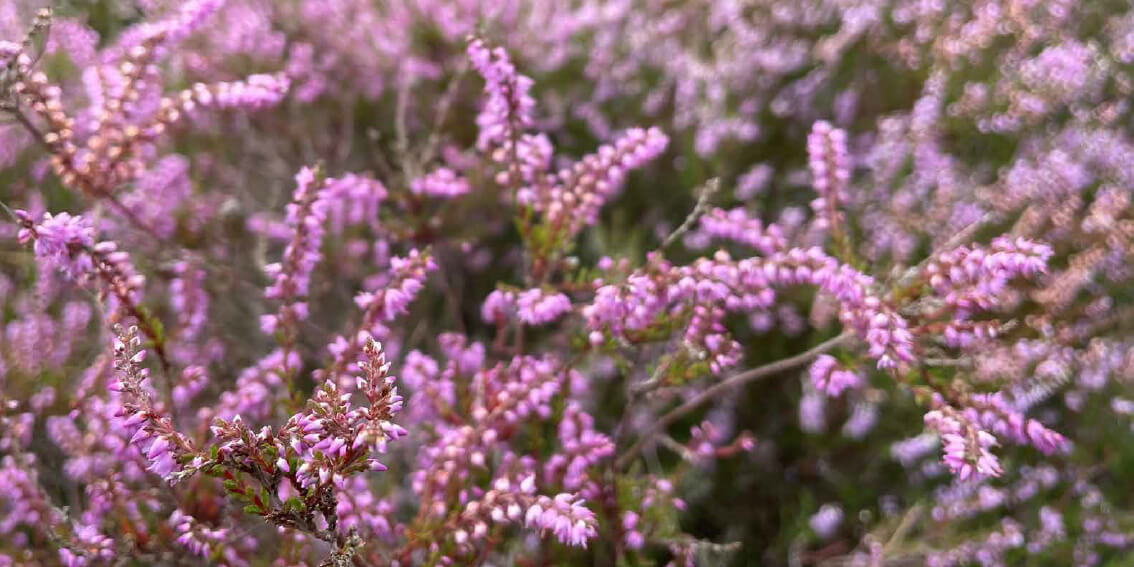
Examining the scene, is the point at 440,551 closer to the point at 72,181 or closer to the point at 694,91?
the point at 72,181

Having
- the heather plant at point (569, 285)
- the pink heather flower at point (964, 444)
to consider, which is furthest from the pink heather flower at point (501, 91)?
the pink heather flower at point (964, 444)

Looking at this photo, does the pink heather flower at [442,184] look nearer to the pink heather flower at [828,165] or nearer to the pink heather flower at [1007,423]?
the pink heather flower at [828,165]

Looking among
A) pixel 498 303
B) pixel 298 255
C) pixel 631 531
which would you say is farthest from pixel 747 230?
pixel 298 255

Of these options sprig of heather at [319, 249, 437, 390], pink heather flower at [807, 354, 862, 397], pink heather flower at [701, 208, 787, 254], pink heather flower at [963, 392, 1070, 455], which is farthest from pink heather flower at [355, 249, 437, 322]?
pink heather flower at [963, 392, 1070, 455]

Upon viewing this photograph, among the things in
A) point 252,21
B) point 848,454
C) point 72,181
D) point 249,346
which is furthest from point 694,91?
point 72,181

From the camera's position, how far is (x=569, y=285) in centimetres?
207

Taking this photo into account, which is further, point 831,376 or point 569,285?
point 569,285

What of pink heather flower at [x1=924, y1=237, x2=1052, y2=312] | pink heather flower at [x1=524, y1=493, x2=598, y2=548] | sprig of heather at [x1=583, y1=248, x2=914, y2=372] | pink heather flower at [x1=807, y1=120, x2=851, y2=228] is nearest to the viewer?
pink heather flower at [x1=524, y1=493, x2=598, y2=548]

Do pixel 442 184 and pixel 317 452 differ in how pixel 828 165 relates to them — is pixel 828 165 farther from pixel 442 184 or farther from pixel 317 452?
pixel 317 452

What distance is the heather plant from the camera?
5.92ft

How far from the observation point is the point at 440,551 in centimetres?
179

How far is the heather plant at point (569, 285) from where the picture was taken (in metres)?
1.81

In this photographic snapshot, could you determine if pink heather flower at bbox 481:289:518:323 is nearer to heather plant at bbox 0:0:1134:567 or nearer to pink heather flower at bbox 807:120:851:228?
heather plant at bbox 0:0:1134:567

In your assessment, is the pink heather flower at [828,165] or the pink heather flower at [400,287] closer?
the pink heather flower at [400,287]
